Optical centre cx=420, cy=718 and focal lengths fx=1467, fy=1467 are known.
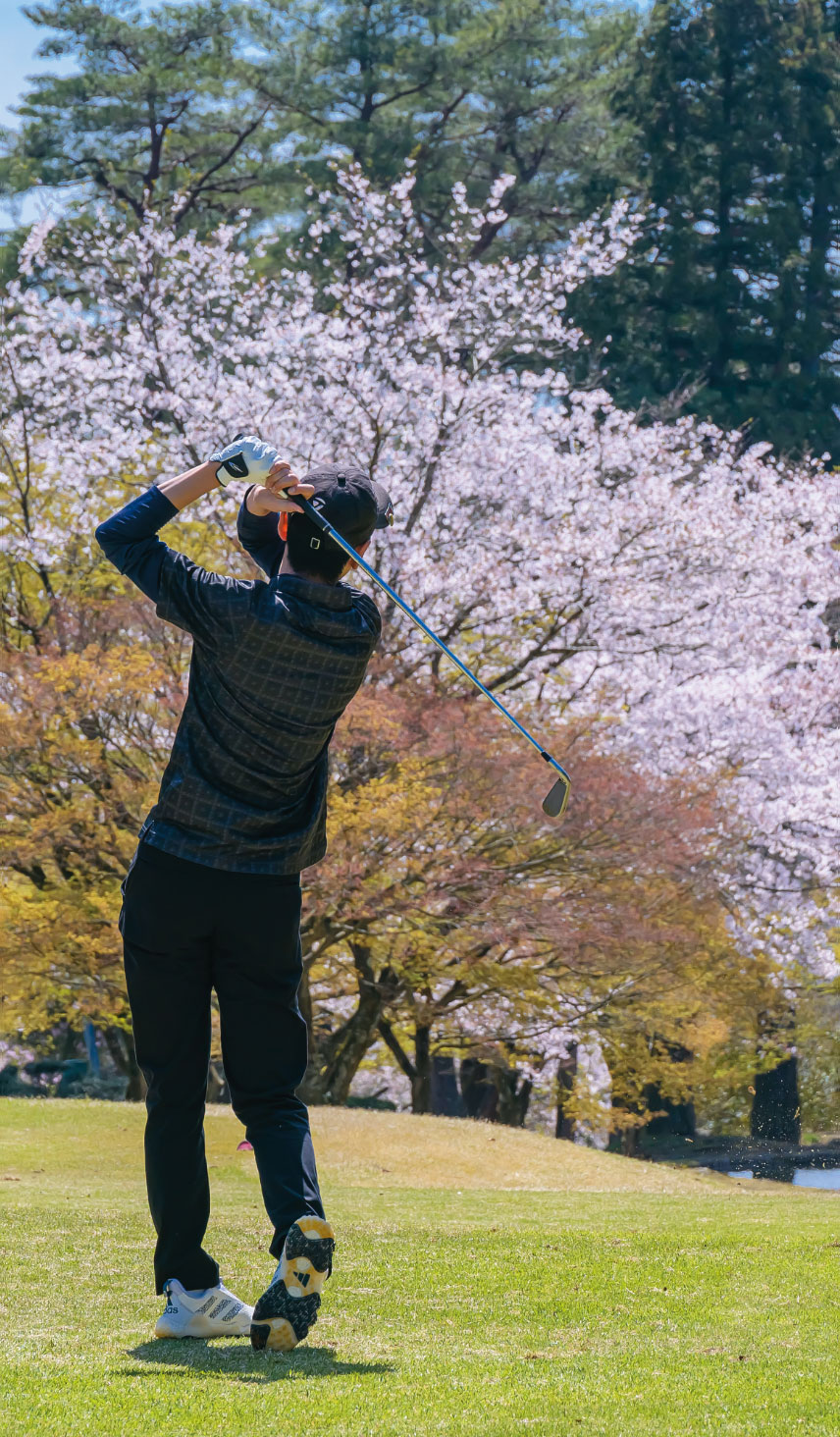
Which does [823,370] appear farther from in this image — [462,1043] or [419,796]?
[419,796]

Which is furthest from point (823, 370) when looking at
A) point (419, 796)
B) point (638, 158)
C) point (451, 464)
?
point (419, 796)

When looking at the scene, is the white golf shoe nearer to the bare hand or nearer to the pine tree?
the bare hand

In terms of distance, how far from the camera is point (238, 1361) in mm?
2859

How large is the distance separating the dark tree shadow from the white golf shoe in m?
0.03

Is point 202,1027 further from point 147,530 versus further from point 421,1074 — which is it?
point 421,1074

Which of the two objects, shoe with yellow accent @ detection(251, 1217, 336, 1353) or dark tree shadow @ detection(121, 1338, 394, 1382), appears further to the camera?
shoe with yellow accent @ detection(251, 1217, 336, 1353)

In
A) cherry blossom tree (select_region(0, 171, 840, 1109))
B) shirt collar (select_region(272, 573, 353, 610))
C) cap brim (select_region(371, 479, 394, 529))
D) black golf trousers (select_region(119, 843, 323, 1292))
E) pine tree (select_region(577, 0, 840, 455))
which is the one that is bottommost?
black golf trousers (select_region(119, 843, 323, 1292))

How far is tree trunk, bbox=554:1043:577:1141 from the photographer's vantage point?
18.8m

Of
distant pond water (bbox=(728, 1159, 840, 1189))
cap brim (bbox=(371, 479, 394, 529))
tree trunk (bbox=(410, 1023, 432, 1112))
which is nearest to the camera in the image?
cap brim (bbox=(371, 479, 394, 529))

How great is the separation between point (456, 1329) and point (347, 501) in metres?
1.84

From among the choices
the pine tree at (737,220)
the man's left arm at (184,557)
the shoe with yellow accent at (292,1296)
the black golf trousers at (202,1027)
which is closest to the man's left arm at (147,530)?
the man's left arm at (184,557)

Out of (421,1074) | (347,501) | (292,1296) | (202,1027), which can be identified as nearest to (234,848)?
(202,1027)

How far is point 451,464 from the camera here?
51.5 feet

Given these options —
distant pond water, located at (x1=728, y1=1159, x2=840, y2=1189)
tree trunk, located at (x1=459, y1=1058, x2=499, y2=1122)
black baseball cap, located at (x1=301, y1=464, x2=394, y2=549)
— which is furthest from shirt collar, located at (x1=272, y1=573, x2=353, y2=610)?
tree trunk, located at (x1=459, y1=1058, x2=499, y2=1122)
